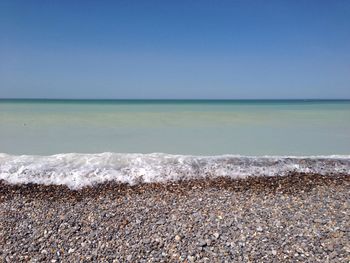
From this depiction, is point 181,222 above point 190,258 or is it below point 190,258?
above

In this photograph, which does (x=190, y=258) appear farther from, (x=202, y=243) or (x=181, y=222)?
(x=181, y=222)

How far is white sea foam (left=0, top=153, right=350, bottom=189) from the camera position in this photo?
5.89m

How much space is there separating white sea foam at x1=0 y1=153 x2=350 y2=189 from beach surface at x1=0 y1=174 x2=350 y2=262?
0.33m

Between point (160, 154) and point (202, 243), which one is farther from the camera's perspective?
point (160, 154)

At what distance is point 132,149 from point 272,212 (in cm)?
645

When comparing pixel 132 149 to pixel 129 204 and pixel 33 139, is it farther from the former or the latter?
pixel 129 204

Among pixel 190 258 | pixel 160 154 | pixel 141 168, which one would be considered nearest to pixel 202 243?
pixel 190 258

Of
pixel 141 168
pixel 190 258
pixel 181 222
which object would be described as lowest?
pixel 190 258

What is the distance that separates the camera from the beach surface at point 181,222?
3.49 metres

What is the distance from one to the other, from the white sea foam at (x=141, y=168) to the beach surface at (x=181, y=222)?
1.07 feet

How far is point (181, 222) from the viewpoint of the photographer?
4137mm

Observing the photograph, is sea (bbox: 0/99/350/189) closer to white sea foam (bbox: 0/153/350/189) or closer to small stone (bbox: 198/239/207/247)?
white sea foam (bbox: 0/153/350/189)

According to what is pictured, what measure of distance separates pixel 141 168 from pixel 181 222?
2.29 meters

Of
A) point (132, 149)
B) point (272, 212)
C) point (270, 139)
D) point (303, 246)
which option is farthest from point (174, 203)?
point (270, 139)
